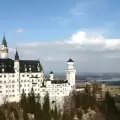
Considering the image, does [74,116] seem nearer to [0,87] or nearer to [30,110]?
[30,110]

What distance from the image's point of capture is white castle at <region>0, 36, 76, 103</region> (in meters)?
79.8

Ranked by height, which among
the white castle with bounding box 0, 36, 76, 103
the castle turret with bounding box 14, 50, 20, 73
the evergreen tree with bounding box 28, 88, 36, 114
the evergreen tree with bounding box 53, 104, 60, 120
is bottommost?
the evergreen tree with bounding box 53, 104, 60, 120

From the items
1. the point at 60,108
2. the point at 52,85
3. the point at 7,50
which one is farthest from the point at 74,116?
the point at 7,50

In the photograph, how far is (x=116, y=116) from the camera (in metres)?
83.3

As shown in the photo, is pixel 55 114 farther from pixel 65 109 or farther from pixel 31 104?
pixel 31 104

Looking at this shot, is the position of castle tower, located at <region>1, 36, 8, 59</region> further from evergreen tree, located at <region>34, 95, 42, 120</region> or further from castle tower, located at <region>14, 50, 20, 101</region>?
evergreen tree, located at <region>34, 95, 42, 120</region>

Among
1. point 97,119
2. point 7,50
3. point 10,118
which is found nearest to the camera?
point 10,118

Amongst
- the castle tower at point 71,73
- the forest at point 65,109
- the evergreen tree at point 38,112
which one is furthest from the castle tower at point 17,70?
the castle tower at point 71,73

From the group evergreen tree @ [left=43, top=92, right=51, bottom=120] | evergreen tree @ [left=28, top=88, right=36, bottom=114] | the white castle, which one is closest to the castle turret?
the white castle

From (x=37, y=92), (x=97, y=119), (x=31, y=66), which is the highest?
(x=31, y=66)

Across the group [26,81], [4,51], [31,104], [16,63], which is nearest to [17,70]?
[16,63]

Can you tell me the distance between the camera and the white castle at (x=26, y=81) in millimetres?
79750

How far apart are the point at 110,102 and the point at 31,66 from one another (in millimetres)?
23770

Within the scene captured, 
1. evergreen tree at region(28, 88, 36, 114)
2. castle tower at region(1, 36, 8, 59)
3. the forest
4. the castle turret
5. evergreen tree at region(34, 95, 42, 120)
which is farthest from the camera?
castle tower at region(1, 36, 8, 59)
